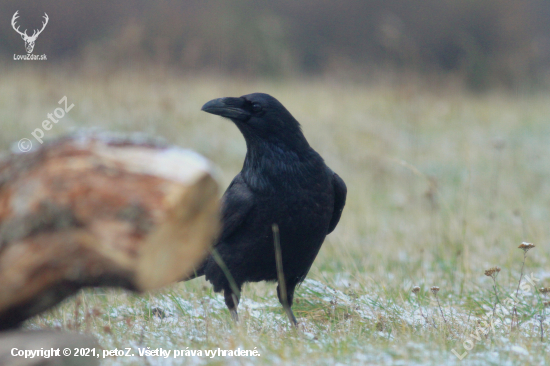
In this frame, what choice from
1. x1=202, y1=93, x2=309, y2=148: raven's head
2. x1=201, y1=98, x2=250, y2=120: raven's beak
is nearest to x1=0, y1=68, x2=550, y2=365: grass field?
x1=202, y1=93, x2=309, y2=148: raven's head

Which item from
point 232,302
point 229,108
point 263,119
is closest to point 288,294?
point 232,302

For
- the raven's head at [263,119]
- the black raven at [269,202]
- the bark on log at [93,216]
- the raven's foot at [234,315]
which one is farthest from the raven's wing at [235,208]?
the bark on log at [93,216]

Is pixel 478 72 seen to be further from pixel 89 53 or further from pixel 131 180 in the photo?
pixel 131 180

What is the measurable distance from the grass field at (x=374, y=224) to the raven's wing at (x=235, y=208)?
0.47 meters

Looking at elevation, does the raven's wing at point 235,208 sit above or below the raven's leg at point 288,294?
above

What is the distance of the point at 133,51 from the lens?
35.0 feet

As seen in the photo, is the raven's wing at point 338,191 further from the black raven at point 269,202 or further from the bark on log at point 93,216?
the bark on log at point 93,216

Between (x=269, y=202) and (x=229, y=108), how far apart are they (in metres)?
0.63

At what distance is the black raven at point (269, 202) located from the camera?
2.91 meters

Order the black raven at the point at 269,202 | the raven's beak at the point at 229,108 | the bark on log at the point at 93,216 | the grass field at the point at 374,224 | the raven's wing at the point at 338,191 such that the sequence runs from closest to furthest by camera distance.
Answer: the bark on log at the point at 93,216 → the grass field at the point at 374,224 → the black raven at the point at 269,202 → the raven's beak at the point at 229,108 → the raven's wing at the point at 338,191

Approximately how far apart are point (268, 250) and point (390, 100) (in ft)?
30.6

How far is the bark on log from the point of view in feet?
5.21

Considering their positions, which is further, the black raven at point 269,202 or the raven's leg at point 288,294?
the raven's leg at point 288,294

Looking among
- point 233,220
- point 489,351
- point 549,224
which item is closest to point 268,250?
point 233,220
